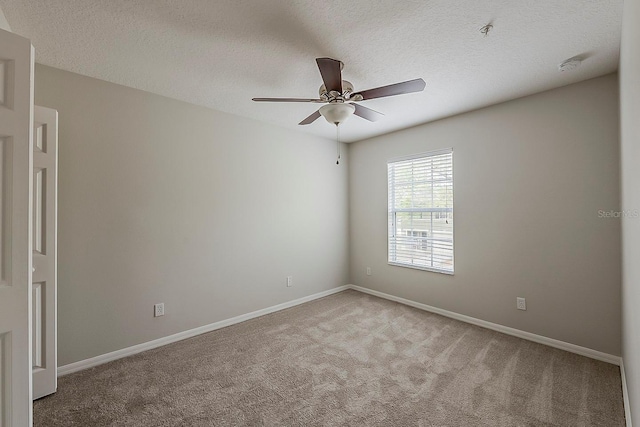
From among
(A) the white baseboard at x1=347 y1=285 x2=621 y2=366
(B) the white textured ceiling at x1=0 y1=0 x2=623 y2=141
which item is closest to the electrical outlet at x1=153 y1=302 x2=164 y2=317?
(B) the white textured ceiling at x1=0 y1=0 x2=623 y2=141

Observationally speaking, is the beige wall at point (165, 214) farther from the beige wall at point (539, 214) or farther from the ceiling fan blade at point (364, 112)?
the beige wall at point (539, 214)

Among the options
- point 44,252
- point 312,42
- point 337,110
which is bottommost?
point 44,252

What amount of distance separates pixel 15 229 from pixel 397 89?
2291 millimetres

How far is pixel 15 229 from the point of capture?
3.94 ft

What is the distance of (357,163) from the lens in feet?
15.5

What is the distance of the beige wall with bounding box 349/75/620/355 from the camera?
2484 millimetres

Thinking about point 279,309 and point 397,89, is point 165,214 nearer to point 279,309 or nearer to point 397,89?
point 279,309

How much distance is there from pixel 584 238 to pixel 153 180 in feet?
13.6

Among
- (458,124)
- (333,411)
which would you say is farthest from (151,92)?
(458,124)

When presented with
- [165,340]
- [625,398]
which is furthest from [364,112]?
[165,340]

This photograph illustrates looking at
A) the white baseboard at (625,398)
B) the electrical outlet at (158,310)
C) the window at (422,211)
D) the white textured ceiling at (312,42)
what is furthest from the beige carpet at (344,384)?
the white textured ceiling at (312,42)

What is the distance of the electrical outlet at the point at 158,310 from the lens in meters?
2.82

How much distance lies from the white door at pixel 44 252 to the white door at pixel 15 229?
3.31ft

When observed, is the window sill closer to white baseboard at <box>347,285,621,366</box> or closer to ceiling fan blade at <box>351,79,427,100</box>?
white baseboard at <box>347,285,621,366</box>
